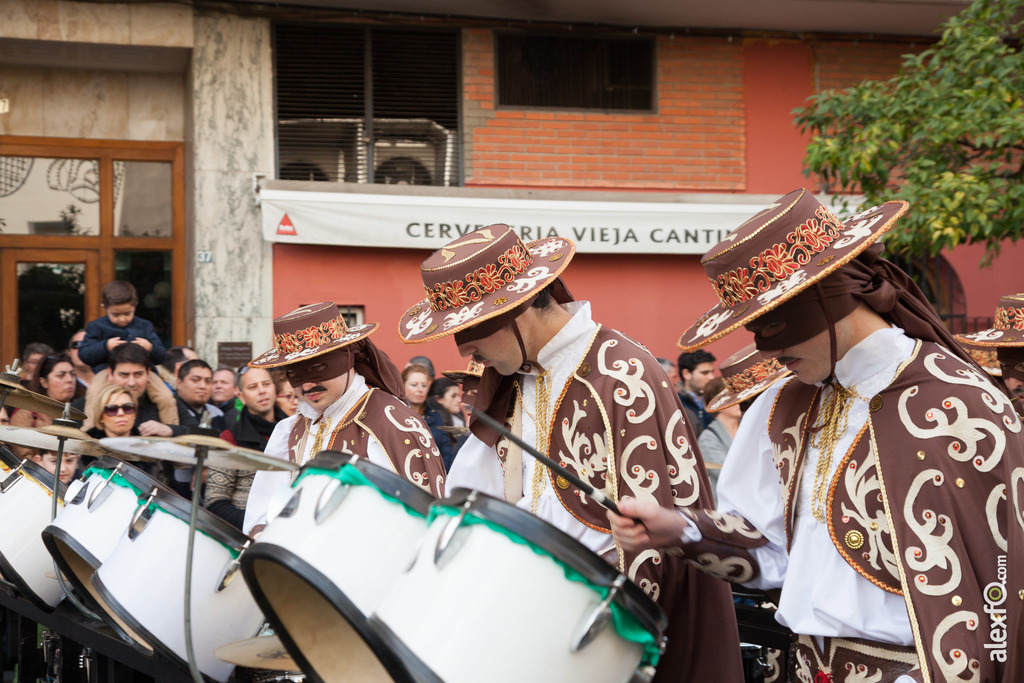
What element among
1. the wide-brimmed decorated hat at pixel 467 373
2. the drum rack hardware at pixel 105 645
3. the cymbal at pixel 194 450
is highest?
the wide-brimmed decorated hat at pixel 467 373

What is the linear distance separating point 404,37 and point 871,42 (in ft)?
17.7

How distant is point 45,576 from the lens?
4414 millimetres

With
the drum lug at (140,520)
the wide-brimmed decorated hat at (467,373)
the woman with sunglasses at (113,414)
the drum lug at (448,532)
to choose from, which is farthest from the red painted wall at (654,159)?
the drum lug at (448,532)

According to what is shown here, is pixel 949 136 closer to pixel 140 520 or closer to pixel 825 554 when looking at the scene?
pixel 825 554

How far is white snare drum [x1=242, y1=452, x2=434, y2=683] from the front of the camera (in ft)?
7.57

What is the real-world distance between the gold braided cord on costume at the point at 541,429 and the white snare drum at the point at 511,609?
3.60ft

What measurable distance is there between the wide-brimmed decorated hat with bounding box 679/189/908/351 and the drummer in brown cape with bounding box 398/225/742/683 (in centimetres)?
73

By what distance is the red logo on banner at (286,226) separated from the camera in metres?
10.4

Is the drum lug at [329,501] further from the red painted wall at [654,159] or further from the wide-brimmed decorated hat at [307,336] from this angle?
the red painted wall at [654,159]

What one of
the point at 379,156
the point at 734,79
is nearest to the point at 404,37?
the point at 379,156

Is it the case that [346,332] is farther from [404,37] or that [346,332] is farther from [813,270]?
[404,37]

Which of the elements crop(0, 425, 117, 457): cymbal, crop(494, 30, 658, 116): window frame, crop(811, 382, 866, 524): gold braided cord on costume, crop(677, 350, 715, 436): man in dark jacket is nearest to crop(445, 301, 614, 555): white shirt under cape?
crop(811, 382, 866, 524): gold braided cord on costume

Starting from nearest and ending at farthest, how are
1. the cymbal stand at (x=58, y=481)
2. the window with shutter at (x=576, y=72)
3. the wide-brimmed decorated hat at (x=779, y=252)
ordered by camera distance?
the wide-brimmed decorated hat at (x=779, y=252), the cymbal stand at (x=58, y=481), the window with shutter at (x=576, y=72)

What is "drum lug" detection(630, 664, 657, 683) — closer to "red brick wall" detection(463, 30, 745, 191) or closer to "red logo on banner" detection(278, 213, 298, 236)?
"red logo on banner" detection(278, 213, 298, 236)
